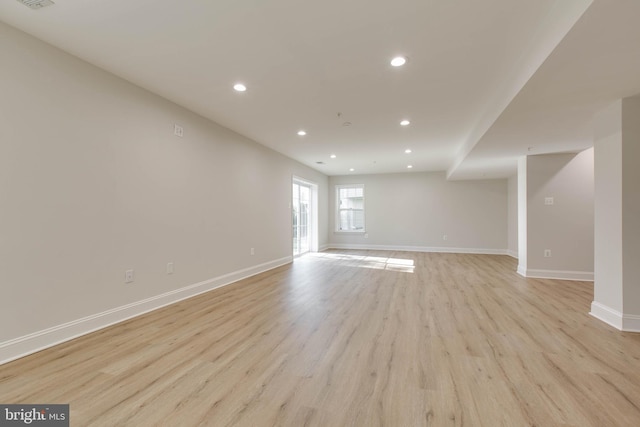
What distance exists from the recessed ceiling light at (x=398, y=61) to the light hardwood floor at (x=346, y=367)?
257 cm

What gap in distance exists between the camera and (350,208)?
9844 millimetres

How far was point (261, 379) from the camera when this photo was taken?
1935 millimetres

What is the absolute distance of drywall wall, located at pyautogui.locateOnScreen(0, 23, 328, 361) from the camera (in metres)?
2.25

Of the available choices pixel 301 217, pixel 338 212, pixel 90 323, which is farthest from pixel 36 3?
pixel 338 212

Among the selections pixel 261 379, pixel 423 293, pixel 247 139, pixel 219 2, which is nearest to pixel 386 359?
pixel 261 379

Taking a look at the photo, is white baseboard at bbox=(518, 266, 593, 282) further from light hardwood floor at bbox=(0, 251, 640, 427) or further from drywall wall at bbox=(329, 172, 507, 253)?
drywall wall at bbox=(329, 172, 507, 253)

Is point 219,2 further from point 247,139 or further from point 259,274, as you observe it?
point 259,274

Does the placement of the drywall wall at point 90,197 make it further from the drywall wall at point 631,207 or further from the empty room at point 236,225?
the drywall wall at point 631,207

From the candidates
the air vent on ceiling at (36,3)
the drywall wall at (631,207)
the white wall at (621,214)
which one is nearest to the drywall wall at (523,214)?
the white wall at (621,214)

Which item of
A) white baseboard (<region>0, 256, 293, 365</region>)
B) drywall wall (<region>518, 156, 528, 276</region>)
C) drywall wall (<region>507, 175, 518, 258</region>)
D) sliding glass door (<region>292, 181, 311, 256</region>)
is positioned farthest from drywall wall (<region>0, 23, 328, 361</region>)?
drywall wall (<region>507, 175, 518, 258</region>)

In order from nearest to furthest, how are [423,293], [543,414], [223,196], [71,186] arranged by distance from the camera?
[543,414] < [71,186] < [423,293] < [223,196]

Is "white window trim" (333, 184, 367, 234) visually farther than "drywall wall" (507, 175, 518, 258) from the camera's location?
Yes

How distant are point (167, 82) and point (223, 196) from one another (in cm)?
192

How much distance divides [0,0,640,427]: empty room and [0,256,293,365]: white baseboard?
0.02 metres
